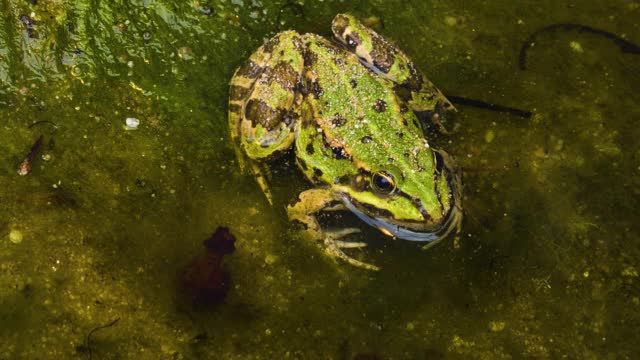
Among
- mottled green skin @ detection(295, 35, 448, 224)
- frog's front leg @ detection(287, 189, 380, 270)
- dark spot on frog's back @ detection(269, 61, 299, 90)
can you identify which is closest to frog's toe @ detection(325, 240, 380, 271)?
frog's front leg @ detection(287, 189, 380, 270)

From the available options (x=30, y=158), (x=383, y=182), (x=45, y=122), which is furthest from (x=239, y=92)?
(x=30, y=158)

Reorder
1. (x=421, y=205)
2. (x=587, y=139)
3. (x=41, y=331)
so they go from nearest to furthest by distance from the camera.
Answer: (x=421, y=205), (x=41, y=331), (x=587, y=139)

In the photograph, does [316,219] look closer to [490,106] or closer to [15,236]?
[490,106]

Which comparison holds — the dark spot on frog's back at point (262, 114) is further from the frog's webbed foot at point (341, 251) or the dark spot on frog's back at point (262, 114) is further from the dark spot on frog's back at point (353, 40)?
the frog's webbed foot at point (341, 251)

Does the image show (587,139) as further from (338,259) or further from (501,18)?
(338,259)

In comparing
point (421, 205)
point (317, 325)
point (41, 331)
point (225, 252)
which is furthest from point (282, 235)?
point (41, 331)

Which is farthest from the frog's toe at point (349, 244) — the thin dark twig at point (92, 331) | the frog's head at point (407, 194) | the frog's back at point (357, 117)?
the thin dark twig at point (92, 331)

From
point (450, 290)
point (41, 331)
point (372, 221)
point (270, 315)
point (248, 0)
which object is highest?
point (248, 0)
